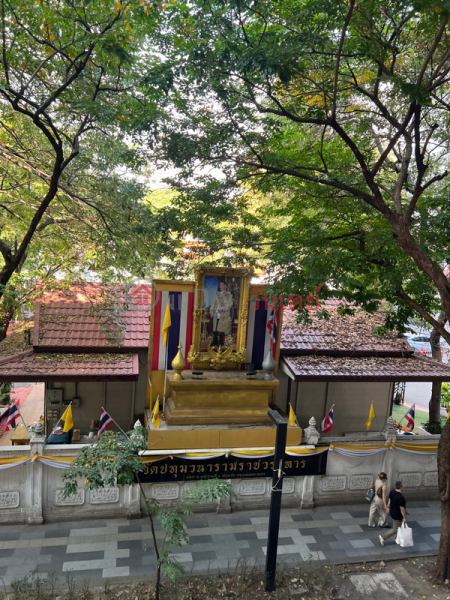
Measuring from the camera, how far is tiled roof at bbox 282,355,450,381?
41.0 ft

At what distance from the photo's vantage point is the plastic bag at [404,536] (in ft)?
32.3

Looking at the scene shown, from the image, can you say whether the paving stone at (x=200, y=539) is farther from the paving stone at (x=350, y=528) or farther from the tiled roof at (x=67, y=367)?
the tiled roof at (x=67, y=367)

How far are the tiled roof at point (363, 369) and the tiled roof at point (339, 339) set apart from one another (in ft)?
0.75

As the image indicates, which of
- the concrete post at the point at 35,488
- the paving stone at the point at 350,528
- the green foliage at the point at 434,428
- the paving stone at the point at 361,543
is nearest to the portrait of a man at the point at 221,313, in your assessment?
the concrete post at the point at 35,488

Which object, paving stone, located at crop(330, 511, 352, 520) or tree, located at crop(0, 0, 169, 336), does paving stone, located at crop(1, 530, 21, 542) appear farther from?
paving stone, located at crop(330, 511, 352, 520)

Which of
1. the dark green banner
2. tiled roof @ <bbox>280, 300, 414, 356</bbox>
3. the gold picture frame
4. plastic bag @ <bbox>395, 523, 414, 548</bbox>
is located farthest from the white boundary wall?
the gold picture frame

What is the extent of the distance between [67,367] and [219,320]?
14.4 feet

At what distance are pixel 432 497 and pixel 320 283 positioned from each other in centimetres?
743

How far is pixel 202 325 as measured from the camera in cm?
1277

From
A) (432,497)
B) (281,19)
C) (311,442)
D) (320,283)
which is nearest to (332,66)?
(281,19)

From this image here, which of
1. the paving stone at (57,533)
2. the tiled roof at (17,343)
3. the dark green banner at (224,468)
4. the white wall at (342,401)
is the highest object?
the tiled roof at (17,343)

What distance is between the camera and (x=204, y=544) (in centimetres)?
955

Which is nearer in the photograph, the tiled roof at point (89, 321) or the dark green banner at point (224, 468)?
the dark green banner at point (224, 468)

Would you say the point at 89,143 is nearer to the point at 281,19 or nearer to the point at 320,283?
the point at 281,19
